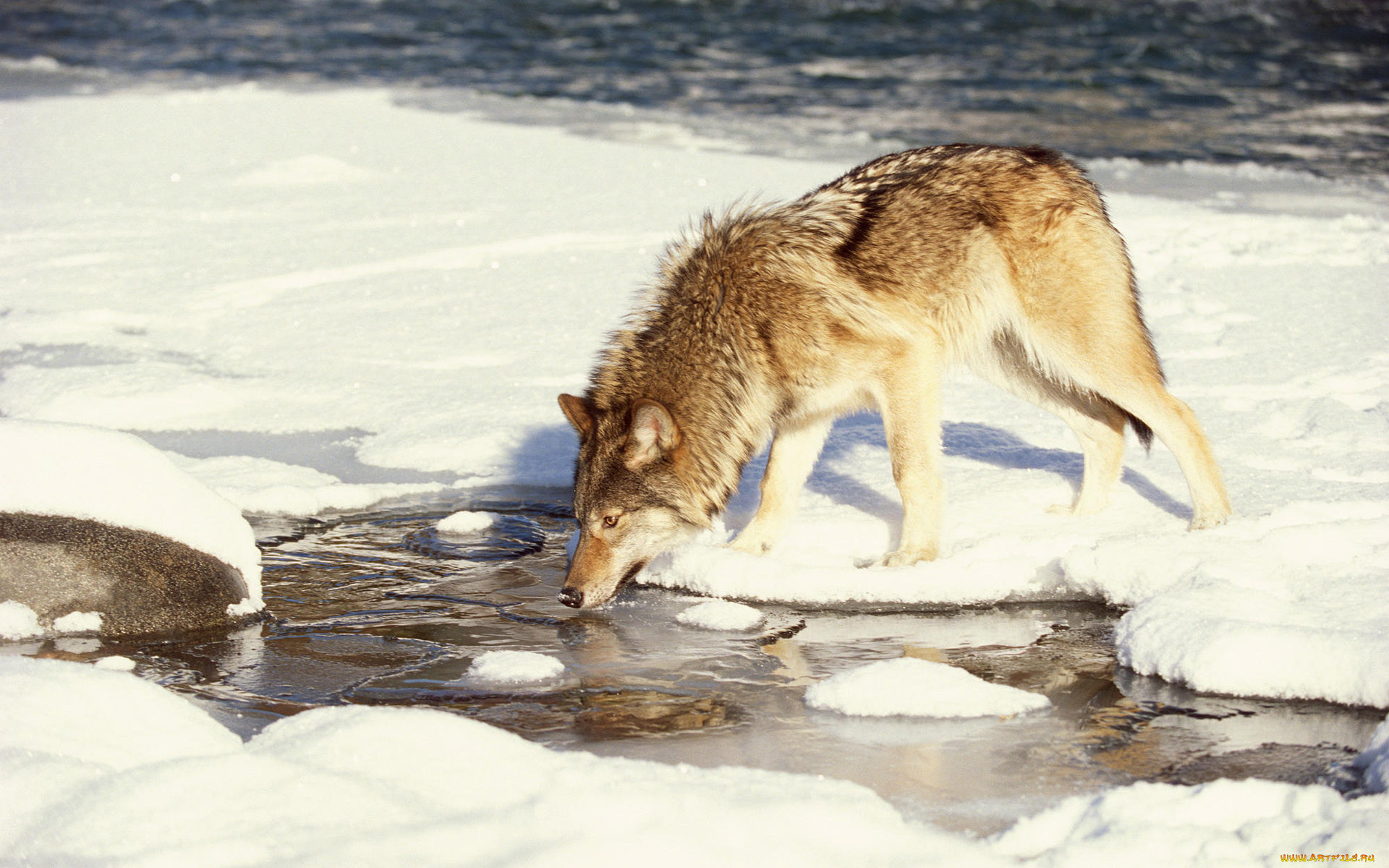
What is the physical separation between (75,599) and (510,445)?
2672 millimetres

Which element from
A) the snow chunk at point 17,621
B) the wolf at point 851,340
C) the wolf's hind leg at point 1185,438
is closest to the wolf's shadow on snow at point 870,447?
the wolf's hind leg at point 1185,438

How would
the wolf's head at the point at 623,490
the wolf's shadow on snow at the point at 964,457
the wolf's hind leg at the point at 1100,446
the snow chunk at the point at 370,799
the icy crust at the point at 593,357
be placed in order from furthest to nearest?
the wolf's shadow on snow at the point at 964,457, the wolf's hind leg at the point at 1100,446, the wolf's head at the point at 623,490, the icy crust at the point at 593,357, the snow chunk at the point at 370,799

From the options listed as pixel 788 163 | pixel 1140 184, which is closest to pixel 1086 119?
pixel 1140 184

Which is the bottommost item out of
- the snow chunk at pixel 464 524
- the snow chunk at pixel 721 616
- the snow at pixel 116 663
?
the snow chunk at pixel 464 524

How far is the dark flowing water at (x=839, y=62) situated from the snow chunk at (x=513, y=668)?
35.7ft

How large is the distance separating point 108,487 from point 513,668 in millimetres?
1610

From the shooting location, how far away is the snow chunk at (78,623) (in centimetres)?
419

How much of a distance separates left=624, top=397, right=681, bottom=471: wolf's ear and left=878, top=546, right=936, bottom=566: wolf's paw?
3.14 feet

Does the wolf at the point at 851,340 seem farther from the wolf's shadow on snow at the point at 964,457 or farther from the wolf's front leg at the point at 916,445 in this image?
the wolf's shadow on snow at the point at 964,457

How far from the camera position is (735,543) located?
17.5 feet

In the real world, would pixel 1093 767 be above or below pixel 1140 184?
below

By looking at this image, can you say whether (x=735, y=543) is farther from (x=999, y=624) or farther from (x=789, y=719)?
(x=789, y=719)

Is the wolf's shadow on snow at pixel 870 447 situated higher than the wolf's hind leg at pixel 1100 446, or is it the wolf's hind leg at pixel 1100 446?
the wolf's hind leg at pixel 1100 446

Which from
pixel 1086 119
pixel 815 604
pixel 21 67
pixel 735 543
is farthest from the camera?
pixel 21 67
